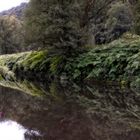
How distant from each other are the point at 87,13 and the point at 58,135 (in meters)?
23.5

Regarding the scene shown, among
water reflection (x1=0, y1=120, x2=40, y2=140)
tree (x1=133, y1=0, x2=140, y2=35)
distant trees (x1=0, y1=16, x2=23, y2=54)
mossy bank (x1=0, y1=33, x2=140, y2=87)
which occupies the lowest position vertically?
distant trees (x1=0, y1=16, x2=23, y2=54)

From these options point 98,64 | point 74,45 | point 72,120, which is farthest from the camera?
point 74,45

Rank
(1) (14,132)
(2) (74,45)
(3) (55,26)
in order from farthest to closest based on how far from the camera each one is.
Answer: (3) (55,26), (2) (74,45), (1) (14,132)

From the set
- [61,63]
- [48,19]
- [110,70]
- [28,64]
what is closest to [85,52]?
[61,63]

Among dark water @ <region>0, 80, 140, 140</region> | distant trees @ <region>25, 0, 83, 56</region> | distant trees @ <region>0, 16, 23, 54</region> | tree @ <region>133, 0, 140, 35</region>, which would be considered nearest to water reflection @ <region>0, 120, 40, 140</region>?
dark water @ <region>0, 80, 140, 140</region>

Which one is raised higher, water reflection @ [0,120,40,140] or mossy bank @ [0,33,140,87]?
water reflection @ [0,120,40,140]

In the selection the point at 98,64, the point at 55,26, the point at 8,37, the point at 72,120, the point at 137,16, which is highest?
the point at 72,120

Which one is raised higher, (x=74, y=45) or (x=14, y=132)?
(x=14, y=132)

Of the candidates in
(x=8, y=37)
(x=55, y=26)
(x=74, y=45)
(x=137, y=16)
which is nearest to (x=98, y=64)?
(x=137, y=16)

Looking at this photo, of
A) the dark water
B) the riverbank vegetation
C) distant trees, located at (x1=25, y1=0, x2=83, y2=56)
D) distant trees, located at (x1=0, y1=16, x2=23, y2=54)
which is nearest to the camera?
the dark water

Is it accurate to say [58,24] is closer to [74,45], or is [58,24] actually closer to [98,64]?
[74,45]

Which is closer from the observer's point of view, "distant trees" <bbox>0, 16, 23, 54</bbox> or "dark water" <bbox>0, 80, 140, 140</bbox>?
"dark water" <bbox>0, 80, 140, 140</bbox>

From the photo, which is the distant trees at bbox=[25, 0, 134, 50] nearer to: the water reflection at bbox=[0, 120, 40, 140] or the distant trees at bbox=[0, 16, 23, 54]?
the water reflection at bbox=[0, 120, 40, 140]

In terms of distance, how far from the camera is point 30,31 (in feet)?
94.2
